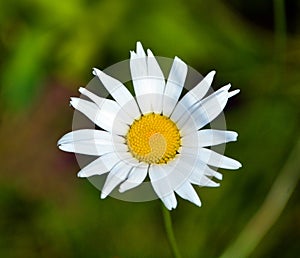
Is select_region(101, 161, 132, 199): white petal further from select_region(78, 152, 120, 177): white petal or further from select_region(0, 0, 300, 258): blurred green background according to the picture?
select_region(0, 0, 300, 258): blurred green background

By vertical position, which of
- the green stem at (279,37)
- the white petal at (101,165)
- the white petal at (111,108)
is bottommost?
the white petal at (101,165)

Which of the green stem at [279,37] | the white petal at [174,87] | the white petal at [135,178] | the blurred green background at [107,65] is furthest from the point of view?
the green stem at [279,37]

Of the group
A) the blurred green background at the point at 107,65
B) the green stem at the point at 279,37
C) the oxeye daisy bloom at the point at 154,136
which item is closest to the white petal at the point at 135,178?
the oxeye daisy bloom at the point at 154,136

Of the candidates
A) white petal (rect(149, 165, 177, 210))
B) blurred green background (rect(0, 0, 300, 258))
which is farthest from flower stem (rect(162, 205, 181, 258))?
blurred green background (rect(0, 0, 300, 258))

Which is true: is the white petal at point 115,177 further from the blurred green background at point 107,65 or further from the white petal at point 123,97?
the blurred green background at point 107,65

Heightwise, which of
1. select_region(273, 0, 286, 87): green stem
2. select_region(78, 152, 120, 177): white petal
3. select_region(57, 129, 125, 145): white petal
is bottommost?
select_region(78, 152, 120, 177): white petal

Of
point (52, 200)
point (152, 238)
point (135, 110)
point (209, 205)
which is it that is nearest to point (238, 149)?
point (209, 205)

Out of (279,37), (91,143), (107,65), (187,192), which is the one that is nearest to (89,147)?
(91,143)
